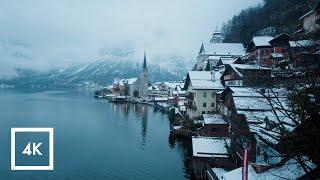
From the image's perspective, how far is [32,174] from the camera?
29703 mm

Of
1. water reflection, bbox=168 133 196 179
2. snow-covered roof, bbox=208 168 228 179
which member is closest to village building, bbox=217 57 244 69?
water reflection, bbox=168 133 196 179

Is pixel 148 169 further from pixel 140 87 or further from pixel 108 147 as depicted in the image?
pixel 140 87

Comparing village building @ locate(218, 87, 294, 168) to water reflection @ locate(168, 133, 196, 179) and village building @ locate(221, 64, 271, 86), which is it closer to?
water reflection @ locate(168, 133, 196, 179)

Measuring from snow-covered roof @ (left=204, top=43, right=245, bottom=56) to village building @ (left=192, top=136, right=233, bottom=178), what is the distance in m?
56.6

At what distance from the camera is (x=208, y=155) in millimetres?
27594

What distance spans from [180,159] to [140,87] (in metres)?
101

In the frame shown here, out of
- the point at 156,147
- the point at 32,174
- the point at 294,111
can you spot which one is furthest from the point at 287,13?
the point at 294,111

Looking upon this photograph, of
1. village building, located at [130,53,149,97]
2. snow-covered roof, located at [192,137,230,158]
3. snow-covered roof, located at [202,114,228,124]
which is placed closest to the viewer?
snow-covered roof, located at [192,137,230,158]

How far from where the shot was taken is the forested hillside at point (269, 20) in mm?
76725

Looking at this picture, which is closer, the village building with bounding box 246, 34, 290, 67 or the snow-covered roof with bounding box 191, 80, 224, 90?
the snow-covered roof with bounding box 191, 80, 224, 90

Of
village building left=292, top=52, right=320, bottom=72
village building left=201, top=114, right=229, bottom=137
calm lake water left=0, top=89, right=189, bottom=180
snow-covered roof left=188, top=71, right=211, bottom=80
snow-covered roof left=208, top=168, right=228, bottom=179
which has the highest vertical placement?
snow-covered roof left=188, top=71, right=211, bottom=80

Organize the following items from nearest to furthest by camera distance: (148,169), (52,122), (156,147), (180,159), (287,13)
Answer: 1. (148,169)
2. (180,159)
3. (156,147)
4. (52,122)
5. (287,13)

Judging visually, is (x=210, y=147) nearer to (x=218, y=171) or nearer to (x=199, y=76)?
(x=218, y=171)

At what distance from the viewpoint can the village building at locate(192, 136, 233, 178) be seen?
27.0 m
